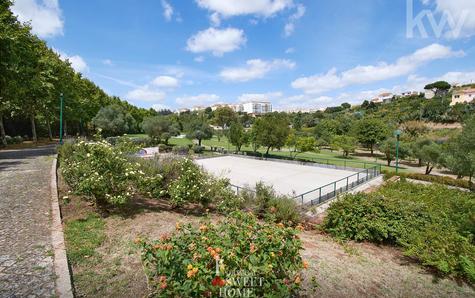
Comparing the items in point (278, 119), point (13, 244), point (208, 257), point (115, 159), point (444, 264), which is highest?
point (278, 119)

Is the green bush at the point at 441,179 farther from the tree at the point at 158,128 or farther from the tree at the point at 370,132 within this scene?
the tree at the point at 158,128

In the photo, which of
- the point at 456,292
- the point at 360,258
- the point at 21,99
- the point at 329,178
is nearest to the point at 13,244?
the point at 360,258

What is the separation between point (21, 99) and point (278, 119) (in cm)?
2703

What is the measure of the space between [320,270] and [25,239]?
17.2 ft

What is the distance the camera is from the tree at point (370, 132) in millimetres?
43531

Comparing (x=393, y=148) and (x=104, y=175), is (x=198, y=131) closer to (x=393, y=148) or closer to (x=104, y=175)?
(x=393, y=148)

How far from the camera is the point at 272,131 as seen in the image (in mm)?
32500

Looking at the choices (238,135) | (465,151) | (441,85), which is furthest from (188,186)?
(441,85)

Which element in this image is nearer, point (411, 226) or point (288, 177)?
point (411, 226)

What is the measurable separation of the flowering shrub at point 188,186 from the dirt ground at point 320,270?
0.74m

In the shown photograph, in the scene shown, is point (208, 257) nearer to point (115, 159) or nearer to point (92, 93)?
point (115, 159)

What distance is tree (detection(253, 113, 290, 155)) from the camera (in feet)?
107

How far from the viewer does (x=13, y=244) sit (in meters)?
4.36

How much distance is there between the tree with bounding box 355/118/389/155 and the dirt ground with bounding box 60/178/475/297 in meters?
42.9
